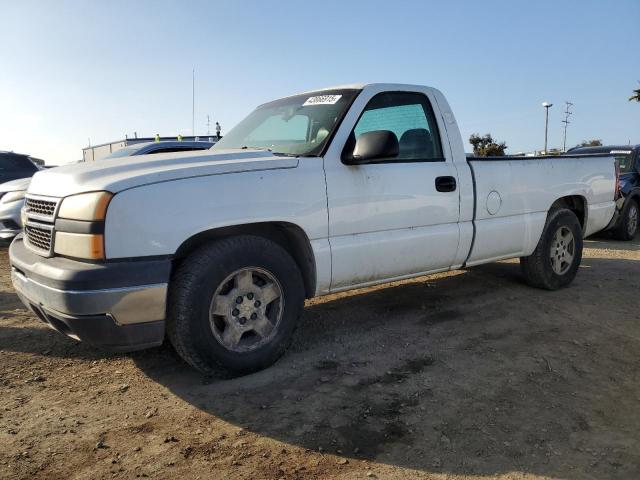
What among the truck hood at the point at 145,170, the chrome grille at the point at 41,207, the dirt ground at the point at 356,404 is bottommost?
the dirt ground at the point at 356,404

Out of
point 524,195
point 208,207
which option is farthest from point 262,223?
point 524,195

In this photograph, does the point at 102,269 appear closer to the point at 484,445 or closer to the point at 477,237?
the point at 484,445

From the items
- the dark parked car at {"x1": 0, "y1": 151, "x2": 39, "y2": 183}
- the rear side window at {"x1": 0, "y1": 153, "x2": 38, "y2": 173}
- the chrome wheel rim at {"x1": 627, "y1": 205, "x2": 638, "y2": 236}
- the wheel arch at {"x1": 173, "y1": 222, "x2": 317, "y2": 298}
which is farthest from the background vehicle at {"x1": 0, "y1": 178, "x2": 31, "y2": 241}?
the chrome wheel rim at {"x1": 627, "y1": 205, "x2": 638, "y2": 236}

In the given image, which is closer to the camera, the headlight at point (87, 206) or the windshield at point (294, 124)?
the headlight at point (87, 206)

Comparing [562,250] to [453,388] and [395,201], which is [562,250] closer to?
[395,201]

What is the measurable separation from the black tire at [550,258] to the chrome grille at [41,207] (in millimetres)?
4360

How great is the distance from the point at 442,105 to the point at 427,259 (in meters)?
1.39

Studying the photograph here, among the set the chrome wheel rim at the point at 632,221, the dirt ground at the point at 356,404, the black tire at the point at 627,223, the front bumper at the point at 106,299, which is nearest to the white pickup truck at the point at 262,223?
the front bumper at the point at 106,299

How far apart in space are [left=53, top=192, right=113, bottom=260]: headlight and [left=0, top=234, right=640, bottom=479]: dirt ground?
914 mm

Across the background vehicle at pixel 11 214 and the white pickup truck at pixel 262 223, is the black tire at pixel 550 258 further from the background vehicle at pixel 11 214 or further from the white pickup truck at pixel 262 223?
the background vehicle at pixel 11 214

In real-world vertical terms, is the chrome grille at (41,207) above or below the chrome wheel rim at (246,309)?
above

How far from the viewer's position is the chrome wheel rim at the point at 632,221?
31.8 ft

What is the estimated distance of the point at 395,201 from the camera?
3.89 m

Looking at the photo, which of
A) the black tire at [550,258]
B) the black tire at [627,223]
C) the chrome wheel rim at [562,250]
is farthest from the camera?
the black tire at [627,223]
